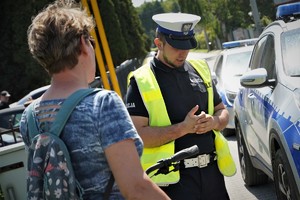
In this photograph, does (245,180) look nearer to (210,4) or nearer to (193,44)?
(193,44)

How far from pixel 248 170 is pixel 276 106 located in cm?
191

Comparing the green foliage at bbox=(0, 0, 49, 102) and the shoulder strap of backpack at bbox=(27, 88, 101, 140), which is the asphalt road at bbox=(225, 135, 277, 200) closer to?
the shoulder strap of backpack at bbox=(27, 88, 101, 140)

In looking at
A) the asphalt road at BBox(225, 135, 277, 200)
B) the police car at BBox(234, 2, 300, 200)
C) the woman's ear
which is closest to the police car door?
the police car at BBox(234, 2, 300, 200)

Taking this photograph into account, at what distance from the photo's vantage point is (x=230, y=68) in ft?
32.8

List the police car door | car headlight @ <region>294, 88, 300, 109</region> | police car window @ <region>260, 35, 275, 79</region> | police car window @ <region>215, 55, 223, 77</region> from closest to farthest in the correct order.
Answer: car headlight @ <region>294, 88, 300, 109</region>
the police car door
police car window @ <region>260, 35, 275, 79</region>
police car window @ <region>215, 55, 223, 77</region>

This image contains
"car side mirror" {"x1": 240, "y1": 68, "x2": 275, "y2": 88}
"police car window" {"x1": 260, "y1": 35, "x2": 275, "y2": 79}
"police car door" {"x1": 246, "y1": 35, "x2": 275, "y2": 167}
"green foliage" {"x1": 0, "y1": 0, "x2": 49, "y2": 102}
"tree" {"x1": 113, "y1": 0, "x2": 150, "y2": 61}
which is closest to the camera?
"car side mirror" {"x1": 240, "y1": 68, "x2": 275, "y2": 88}

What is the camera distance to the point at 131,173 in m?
1.72

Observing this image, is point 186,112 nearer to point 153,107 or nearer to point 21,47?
point 153,107

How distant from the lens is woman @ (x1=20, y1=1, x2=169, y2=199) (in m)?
1.74

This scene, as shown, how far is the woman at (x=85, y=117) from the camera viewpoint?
5.69 ft

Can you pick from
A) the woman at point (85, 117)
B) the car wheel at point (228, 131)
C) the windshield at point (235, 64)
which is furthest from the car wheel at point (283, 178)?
the windshield at point (235, 64)

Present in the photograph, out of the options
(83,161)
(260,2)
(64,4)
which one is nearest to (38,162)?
(83,161)

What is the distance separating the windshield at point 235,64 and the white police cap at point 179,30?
6.83 m

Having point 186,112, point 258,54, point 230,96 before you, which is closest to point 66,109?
point 186,112
